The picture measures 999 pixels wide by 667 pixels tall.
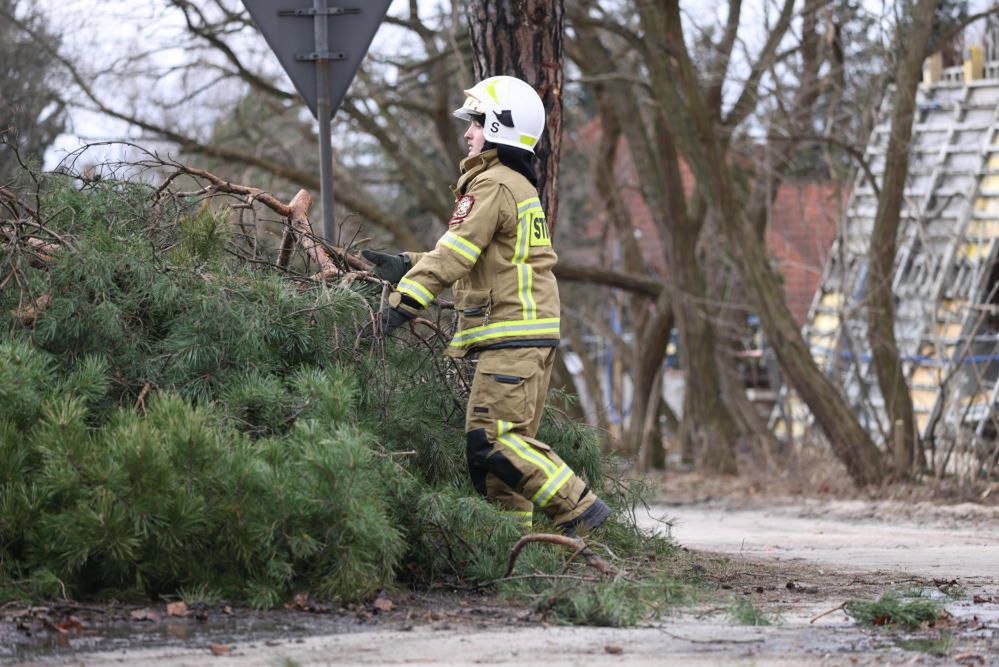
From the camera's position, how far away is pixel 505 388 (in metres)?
5.85

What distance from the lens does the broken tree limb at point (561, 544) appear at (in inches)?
203

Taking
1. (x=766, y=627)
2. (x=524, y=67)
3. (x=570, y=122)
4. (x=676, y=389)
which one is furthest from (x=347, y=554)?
(x=676, y=389)

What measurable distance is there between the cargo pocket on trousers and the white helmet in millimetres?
999

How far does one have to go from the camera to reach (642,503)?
6.74 meters

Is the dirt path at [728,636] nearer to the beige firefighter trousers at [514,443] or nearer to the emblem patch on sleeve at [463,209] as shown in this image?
the beige firefighter trousers at [514,443]

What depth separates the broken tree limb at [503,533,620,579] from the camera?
17.0 ft

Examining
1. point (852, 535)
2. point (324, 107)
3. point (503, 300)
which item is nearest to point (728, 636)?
point (503, 300)

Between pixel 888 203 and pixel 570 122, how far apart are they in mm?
9179

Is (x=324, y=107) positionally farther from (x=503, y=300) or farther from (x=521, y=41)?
(x=503, y=300)

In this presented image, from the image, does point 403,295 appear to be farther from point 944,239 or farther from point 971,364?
point 944,239

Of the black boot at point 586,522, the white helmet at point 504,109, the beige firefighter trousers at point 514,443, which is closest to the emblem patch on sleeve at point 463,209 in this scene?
the white helmet at point 504,109

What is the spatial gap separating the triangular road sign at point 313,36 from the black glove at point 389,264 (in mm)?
1004

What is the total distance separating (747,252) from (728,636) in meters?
8.07

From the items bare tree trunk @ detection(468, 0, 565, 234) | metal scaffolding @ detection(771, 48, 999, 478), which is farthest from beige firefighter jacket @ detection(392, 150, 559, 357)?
metal scaffolding @ detection(771, 48, 999, 478)
